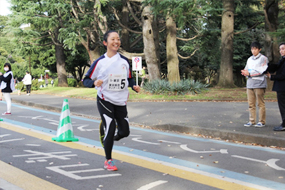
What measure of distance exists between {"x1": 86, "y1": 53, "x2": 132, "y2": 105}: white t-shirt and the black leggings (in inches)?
4.0

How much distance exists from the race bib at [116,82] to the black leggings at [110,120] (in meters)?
0.25

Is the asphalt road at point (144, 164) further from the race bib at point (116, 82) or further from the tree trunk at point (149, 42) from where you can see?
the tree trunk at point (149, 42)

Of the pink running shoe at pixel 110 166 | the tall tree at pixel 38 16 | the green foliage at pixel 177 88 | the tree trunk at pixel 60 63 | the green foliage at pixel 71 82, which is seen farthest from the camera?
the green foliage at pixel 71 82

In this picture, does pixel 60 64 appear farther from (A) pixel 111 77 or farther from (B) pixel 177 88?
(A) pixel 111 77

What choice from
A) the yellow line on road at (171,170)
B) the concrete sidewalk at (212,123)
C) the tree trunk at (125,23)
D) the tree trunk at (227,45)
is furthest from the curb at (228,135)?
the tree trunk at (125,23)

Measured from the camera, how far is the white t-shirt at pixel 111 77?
5805 millimetres

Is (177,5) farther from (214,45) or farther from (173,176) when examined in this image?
(173,176)

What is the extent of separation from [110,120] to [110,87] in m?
0.50

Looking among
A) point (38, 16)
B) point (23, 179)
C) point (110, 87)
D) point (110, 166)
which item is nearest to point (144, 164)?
point (110, 166)

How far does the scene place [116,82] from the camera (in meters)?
5.83

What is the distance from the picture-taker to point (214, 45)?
31.2 meters

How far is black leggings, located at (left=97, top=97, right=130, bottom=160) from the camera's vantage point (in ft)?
19.1

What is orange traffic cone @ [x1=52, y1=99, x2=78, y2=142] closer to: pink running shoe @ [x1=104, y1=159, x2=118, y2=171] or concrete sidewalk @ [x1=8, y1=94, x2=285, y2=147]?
pink running shoe @ [x1=104, y1=159, x2=118, y2=171]

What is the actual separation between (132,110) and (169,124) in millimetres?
4668
